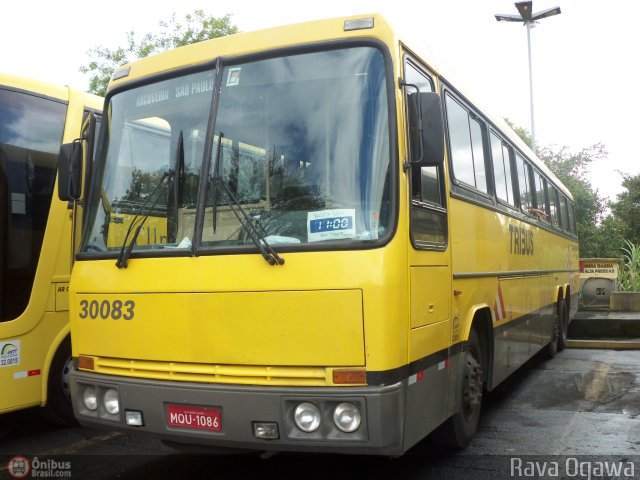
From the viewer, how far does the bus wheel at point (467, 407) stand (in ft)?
17.1

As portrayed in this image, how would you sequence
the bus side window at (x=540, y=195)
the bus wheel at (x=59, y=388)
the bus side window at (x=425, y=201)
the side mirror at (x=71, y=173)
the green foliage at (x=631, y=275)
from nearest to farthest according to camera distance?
1. the bus side window at (x=425, y=201)
2. the side mirror at (x=71, y=173)
3. the bus wheel at (x=59, y=388)
4. the bus side window at (x=540, y=195)
5. the green foliage at (x=631, y=275)

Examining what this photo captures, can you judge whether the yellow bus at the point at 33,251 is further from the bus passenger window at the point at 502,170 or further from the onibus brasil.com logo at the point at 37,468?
the bus passenger window at the point at 502,170

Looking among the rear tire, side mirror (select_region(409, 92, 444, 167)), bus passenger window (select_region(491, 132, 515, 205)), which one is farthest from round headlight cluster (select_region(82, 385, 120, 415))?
the rear tire

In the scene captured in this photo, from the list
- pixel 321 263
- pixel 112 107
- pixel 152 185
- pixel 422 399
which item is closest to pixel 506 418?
pixel 422 399

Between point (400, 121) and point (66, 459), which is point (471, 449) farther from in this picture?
point (66, 459)

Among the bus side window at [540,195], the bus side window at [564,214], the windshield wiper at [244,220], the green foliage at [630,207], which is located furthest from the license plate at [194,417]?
the green foliage at [630,207]

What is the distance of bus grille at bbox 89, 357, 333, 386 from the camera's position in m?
3.78

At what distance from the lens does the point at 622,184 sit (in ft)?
125

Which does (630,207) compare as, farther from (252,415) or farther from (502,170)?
(252,415)

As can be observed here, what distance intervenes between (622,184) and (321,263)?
38.8 metres

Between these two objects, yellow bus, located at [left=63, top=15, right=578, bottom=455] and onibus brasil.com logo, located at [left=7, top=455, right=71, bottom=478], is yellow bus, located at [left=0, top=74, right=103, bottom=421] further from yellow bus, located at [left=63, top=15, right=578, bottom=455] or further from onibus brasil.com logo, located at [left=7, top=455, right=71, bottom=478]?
yellow bus, located at [left=63, top=15, right=578, bottom=455]

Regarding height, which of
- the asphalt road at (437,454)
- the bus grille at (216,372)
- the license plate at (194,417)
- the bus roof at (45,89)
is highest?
the bus roof at (45,89)

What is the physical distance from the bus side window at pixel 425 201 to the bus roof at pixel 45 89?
3787 mm

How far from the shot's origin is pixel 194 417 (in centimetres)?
399
